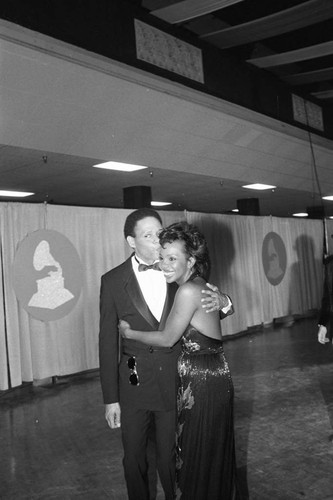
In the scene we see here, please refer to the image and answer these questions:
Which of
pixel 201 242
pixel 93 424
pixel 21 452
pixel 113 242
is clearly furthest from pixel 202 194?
pixel 201 242

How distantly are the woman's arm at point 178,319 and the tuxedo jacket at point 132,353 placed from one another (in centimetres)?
16

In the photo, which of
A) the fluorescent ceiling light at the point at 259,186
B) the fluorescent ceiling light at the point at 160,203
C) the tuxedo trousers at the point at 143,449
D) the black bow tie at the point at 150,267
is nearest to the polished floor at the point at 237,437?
the tuxedo trousers at the point at 143,449

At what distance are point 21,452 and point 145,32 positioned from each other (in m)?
3.78

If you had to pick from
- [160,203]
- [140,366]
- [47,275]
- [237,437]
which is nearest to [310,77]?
[160,203]

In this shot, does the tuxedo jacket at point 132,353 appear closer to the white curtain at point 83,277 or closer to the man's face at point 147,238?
the man's face at point 147,238

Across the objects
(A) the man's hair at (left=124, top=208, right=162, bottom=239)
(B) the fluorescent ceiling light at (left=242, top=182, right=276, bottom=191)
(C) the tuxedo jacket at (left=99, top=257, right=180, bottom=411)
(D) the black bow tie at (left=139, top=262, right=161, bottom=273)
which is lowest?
(C) the tuxedo jacket at (left=99, top=257, right=180, bottom=411)

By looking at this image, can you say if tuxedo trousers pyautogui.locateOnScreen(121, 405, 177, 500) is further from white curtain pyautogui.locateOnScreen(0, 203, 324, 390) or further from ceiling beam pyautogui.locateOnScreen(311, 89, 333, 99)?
ceiling beam pyautogui.locateOnScreen(311, 89, 333, 99)

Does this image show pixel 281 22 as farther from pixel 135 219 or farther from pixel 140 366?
pixel 140 366

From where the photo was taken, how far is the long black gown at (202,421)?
1867 mm

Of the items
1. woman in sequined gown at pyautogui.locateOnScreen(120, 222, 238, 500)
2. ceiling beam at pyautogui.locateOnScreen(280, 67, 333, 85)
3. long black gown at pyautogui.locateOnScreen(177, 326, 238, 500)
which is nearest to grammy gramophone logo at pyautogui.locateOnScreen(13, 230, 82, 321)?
woman in sequined gown at pyautogui.locateOnScreen(120, 222, 238, 500)

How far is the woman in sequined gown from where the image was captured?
1.87 metres

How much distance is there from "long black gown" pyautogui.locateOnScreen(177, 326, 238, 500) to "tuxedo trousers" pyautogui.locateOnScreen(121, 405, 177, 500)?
0.42 feet

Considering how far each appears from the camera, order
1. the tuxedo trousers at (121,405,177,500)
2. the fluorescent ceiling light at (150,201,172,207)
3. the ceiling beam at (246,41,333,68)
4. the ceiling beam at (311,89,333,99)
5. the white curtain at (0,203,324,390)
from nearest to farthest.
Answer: the tuxedo trousers at (121,405,177,500) < the ceiling beam at (246,41,333,68) < the white curtain at (0,203,324,390) < the ceiling beam at (311,89,333,99) < the fluorescent ceiling light at (150,201,172,207)

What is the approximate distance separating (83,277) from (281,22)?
134 inches
